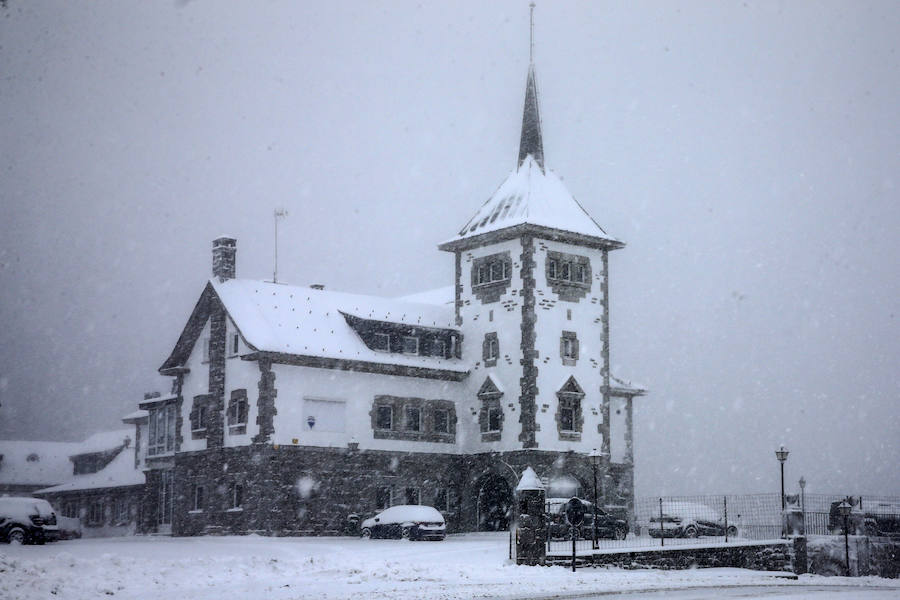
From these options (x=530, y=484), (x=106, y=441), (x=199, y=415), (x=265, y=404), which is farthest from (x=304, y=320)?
(x=106, y=441)

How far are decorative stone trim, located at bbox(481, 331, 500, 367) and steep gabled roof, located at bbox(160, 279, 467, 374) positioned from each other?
3.99ft

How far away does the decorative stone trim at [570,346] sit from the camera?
54.9m

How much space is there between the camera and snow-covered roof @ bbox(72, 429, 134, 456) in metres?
82.8

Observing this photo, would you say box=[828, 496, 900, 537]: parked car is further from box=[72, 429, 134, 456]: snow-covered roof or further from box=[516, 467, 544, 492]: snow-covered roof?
box=[72, 429, 134, 456]: snow-covered roof

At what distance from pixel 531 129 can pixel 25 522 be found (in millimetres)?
31210

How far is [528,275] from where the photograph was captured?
2141 inches

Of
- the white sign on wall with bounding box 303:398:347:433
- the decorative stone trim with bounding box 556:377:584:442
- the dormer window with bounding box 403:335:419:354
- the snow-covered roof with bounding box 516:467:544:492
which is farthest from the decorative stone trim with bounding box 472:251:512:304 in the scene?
the snow-covered roof with bounding box 516:467:544:492

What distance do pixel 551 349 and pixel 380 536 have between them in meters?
12.6

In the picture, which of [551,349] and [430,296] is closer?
[551,349]

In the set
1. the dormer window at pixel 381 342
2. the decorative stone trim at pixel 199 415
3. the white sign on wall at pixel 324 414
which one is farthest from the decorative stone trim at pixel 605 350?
the decorative stone trim at pixel 199 415

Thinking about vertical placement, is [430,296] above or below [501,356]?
above

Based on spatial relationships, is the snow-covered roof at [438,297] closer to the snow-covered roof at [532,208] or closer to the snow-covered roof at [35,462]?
the snow-covered roof at [532,208]

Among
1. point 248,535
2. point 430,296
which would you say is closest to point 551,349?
point 430,296

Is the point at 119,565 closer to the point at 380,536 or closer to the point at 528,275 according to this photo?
the point at 380,536
